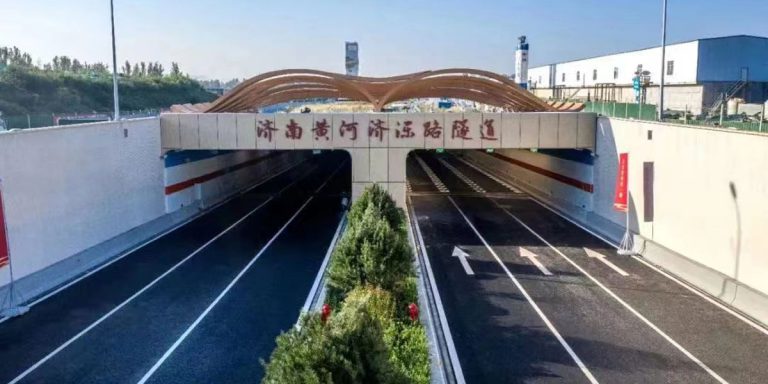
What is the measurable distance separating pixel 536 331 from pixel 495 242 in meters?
10.0

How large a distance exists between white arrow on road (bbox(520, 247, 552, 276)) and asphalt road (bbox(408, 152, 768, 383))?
0.04 metres

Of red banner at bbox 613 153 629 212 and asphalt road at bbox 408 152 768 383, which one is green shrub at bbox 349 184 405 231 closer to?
asphalt road at bbox 408 152 768 383

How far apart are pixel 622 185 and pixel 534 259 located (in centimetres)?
529

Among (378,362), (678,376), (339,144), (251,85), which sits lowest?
(678,376)

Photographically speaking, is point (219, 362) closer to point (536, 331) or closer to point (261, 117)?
point (536, 331)

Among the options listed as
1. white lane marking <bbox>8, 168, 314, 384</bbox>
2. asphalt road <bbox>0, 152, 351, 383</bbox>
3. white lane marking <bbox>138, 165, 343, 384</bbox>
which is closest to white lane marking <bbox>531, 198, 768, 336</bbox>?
asphalt road <bbox>0, 152, 351, 383</bbox>

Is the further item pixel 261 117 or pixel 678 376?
pixel 261 117

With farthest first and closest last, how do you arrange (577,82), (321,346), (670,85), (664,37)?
1. (577,82)
2. (670,85)
3. (664,37)
4. (321,346)

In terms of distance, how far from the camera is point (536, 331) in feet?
51.6

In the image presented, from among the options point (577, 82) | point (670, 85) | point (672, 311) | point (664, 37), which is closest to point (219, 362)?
point (672, 311)

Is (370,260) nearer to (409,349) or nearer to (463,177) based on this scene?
(409,349)

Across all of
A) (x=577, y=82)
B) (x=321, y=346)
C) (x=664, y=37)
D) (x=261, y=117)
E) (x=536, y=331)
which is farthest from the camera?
(x=577, y=82)

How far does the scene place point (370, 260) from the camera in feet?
48.2

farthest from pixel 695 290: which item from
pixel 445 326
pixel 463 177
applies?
pixel 463 177
